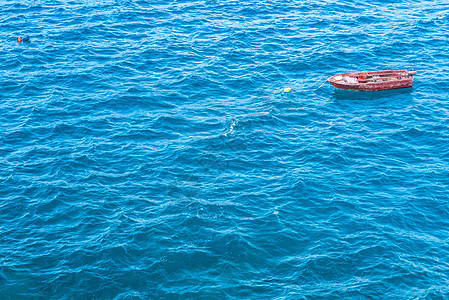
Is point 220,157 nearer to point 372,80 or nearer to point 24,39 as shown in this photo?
point 372,80

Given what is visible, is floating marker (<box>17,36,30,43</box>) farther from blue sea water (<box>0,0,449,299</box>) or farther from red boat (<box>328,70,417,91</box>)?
red boat (<box>328,70,417,91</box>)

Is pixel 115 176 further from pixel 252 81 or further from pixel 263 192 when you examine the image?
pixel 252 81

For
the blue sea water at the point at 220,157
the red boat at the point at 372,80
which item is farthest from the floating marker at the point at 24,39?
the red boat at the point at 372,80

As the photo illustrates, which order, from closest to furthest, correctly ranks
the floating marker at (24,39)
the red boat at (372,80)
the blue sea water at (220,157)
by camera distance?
the blue sea water at (220,157), the red boat at (372,80), the floating marker at (24,39)

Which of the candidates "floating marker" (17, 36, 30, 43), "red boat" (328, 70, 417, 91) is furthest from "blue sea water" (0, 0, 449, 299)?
"red boat" (328, 70, 417, 91)

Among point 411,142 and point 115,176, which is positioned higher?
point 115,176

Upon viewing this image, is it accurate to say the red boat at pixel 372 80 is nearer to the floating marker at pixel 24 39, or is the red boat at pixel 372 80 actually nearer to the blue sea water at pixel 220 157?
the blue sea water at pixel 220 157

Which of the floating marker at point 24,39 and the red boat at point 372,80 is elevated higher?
the floating marker at point 24,39

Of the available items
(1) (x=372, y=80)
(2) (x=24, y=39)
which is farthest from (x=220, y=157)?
(2) (x=24, y=39)

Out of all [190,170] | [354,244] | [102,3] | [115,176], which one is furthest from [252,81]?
[102,3]
